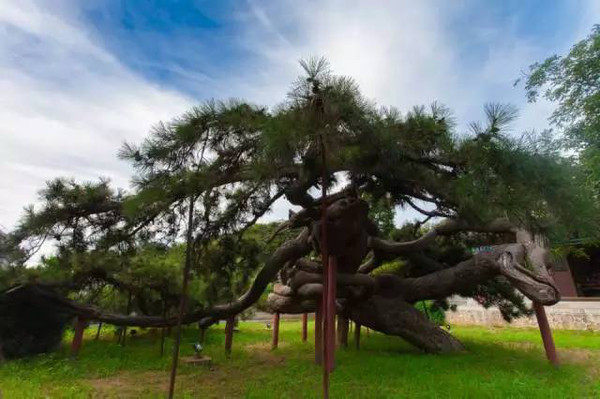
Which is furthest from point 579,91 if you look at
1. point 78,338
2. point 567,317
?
point 78,338

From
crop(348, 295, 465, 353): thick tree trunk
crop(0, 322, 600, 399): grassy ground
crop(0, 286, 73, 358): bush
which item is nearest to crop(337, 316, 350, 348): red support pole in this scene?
crop(0, 322, 600, 399): grassy ground

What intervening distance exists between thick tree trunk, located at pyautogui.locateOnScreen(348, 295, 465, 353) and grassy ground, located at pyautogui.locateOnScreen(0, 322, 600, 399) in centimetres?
35

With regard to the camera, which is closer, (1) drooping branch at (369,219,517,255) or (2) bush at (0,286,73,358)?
(1) drooping branch at (369,219,517,255)

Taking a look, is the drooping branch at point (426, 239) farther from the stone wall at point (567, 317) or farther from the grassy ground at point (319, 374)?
the stone wall at point (567, 317)

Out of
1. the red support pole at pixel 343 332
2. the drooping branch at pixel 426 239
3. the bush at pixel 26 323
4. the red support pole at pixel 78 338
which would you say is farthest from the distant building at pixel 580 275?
the bush at pixel 26 323

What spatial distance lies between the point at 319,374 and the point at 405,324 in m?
2.33

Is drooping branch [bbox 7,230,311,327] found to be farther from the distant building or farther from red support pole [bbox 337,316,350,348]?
the distant building

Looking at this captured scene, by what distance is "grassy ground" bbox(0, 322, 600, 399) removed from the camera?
4215 millimetres

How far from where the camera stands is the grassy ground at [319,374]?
13.8 feet

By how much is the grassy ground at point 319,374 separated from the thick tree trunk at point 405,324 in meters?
0.35

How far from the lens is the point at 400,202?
5.63 m

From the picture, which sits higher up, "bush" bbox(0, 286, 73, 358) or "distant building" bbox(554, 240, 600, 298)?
"distant building" bbox(554, 240, 600, 298)

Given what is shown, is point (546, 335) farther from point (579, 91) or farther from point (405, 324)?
point (579, 91)

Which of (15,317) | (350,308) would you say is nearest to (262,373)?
(350,308)
